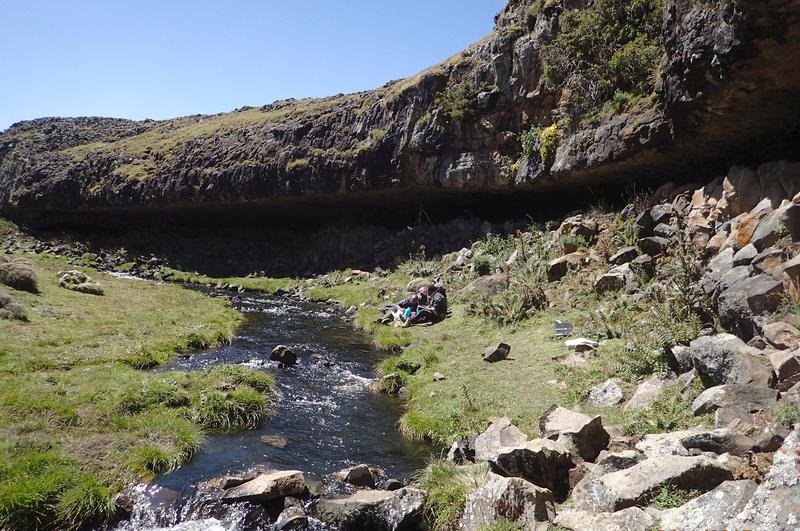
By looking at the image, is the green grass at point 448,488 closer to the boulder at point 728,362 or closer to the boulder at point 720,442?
the boulder at point 720,442

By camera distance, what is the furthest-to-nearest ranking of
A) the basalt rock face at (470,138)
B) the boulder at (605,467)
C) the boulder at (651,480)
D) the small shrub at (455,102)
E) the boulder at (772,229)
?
the small shrub at (455,102)
the basalt rock face at (470,138)
the boulder at (772,229)
the boulder at (605,467)
the boulder at (651,480)

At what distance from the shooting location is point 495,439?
880cm

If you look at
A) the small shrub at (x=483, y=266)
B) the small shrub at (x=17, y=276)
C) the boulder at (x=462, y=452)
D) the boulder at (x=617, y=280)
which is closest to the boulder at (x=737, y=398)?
the boulder at (x=462, y=452)

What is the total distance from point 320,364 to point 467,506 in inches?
386

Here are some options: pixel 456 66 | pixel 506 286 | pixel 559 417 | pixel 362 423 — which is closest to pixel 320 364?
pixel 362 423

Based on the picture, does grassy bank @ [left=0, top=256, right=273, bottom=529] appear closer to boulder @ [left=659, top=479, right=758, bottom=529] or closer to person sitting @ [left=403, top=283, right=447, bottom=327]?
person sitting @ [left=403, top=283, right=447, bottom=327]

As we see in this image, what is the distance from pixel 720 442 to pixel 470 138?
86.3 ft

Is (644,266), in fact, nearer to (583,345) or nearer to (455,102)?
(583,345)

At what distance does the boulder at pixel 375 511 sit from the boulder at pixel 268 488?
55 cm

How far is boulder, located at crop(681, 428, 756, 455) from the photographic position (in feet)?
19.6

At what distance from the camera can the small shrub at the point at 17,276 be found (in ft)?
71.0

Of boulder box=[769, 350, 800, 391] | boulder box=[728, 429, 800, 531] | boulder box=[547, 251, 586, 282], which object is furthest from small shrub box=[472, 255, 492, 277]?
boulder box=[728, 429, 800, 531]

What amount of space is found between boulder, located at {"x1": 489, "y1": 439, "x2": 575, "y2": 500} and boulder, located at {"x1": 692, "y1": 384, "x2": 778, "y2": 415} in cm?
217

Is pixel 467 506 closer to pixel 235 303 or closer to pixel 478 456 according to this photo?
pixel 478 456
